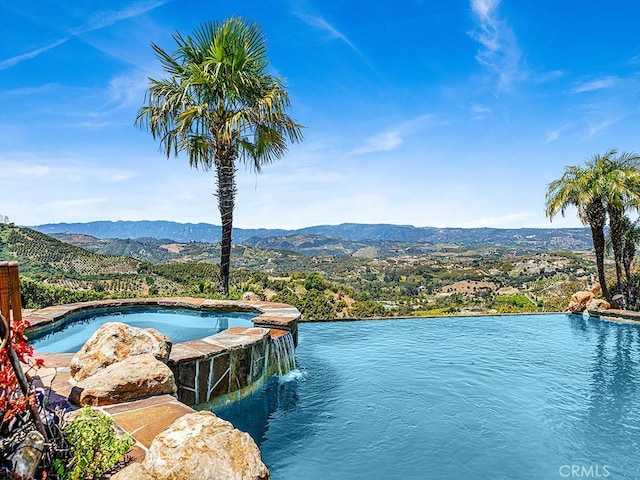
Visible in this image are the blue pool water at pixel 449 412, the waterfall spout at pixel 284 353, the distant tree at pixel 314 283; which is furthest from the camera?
the distant tree at pixel 314 283

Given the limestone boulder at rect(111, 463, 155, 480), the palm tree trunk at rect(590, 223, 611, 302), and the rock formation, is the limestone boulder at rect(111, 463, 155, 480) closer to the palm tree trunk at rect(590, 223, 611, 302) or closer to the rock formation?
the rock formation

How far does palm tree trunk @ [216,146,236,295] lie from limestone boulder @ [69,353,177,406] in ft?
22.8

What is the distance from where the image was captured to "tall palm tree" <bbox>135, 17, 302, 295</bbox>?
1011 cm

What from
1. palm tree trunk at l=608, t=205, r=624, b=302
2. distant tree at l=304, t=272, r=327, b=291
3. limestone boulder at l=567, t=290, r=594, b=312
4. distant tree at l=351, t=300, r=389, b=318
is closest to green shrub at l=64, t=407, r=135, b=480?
distant tree at l=351, t=300, r=389, b=318

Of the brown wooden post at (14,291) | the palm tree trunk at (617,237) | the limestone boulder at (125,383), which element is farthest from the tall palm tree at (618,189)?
the brown wooden post at (14,291)

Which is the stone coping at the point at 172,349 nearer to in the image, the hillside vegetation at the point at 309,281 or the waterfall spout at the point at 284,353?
the waterfall spout at the point at 284,353

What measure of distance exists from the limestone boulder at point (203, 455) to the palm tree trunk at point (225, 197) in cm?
845

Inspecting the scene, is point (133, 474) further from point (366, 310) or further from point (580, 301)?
point (580, 301)

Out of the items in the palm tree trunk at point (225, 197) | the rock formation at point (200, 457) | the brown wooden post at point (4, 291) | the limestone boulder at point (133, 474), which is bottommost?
the limestone boulder at point (133, 474)

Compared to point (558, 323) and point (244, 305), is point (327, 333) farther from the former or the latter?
point (558, 323)

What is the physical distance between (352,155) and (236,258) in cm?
5033
